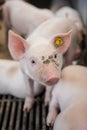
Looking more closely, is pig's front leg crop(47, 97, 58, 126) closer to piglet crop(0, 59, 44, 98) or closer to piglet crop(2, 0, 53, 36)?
piglet crop(0, 59, 44, 98)

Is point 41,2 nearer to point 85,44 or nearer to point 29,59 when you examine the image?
point 85,44

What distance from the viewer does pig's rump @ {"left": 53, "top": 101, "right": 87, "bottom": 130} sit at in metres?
0.87

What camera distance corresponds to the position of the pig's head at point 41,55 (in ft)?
3.19

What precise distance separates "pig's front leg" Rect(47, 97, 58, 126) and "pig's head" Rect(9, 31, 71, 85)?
141 millimetres

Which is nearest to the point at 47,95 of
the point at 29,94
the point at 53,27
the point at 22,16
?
the point at 29,94

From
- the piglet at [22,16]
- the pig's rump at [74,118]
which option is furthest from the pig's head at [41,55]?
the piglet at [22,16]

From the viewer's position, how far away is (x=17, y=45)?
107 cm

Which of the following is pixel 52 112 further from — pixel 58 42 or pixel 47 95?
pixel 58 42

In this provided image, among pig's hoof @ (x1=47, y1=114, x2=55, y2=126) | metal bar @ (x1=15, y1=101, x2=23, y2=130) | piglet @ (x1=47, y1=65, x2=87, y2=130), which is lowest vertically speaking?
metal bar @ (x1=15, y1=101, x2=23, y2=130)

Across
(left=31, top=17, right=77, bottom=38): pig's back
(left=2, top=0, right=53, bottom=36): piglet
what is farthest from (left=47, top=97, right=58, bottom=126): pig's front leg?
(left=2, top=0, right=53, bottom=36): piglet

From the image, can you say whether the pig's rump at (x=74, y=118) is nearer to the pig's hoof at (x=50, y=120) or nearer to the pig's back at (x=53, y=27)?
the pig's hoof at (x=50, y=120)

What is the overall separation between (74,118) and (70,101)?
5.0 inches

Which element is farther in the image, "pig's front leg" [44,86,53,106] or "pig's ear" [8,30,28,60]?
"pig's front leg" [44,86,53,106]

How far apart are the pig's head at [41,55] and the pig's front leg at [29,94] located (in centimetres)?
11
